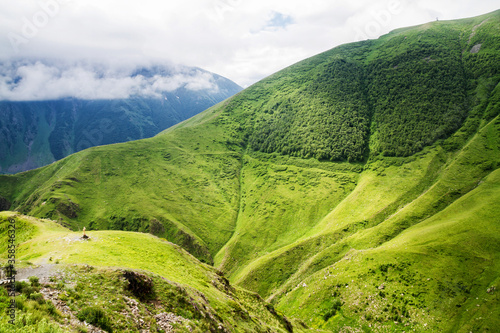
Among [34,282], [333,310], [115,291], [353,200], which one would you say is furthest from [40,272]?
[353,200]

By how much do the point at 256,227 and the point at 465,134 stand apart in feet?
408

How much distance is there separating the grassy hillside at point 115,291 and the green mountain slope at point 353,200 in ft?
104

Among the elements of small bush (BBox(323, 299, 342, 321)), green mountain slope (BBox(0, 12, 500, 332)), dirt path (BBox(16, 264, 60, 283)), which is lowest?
small bush (BBox(323, 299, 342, 321))

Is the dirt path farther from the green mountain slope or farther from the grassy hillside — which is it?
the green mountain slope

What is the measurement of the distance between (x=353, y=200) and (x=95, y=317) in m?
121

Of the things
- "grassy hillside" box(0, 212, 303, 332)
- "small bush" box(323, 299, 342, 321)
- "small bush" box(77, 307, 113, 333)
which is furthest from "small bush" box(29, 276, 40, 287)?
"small bush" box(323, 299, 342, 321)

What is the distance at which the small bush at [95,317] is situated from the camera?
1672cm

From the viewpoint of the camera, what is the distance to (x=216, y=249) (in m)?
125

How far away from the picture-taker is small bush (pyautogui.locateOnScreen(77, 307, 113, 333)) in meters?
16.7

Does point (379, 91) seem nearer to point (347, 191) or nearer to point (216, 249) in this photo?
point (347, 191)

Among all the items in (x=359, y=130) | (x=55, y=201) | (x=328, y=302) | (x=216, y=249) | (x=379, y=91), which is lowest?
(x=216, y=249)

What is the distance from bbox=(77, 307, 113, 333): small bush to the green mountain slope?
5429 centimetres

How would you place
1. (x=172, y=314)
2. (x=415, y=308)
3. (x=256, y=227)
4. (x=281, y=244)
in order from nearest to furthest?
1. (x=172, y=314)
2. (x=415, y=308)
3. (x=281, y=244)
4. (x=256, y=227)

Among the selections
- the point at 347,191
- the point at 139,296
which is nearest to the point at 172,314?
the point at 139,296
